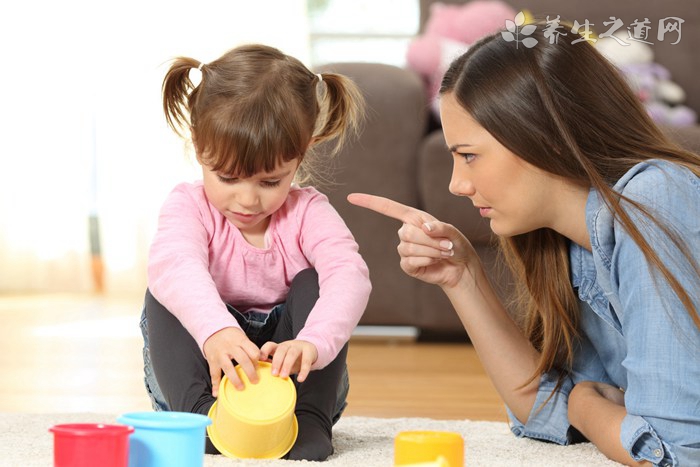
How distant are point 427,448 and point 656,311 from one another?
0.30 metres

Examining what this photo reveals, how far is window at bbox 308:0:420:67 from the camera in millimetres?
3646

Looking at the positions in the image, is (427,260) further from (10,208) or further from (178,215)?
(10,208)

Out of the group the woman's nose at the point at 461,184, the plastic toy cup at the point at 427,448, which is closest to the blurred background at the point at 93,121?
the woman's nose at the point at 461,184

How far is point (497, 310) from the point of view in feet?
4.30

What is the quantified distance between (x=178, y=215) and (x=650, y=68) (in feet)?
5.63

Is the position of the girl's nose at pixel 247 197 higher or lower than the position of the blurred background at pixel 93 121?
higher

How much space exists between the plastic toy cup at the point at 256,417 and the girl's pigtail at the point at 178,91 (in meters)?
0.39

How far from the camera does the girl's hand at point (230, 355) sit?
1.08m

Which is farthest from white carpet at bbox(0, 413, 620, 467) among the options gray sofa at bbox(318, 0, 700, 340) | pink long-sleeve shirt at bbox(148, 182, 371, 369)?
gray sofa at bbox(318, 0, 700, 340)

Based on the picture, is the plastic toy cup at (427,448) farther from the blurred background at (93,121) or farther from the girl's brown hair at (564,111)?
the blurred background at (93,121)

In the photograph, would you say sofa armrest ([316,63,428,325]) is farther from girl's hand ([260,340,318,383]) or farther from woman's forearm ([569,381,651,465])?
girl's hand ([260,340,318,383])

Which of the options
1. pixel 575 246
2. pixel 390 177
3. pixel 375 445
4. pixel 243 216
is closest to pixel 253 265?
pixel 243 216

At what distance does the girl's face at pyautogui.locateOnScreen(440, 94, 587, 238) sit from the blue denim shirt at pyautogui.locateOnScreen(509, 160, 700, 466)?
50 millimetres

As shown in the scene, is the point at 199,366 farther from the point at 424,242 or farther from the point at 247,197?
the point at 424,242
